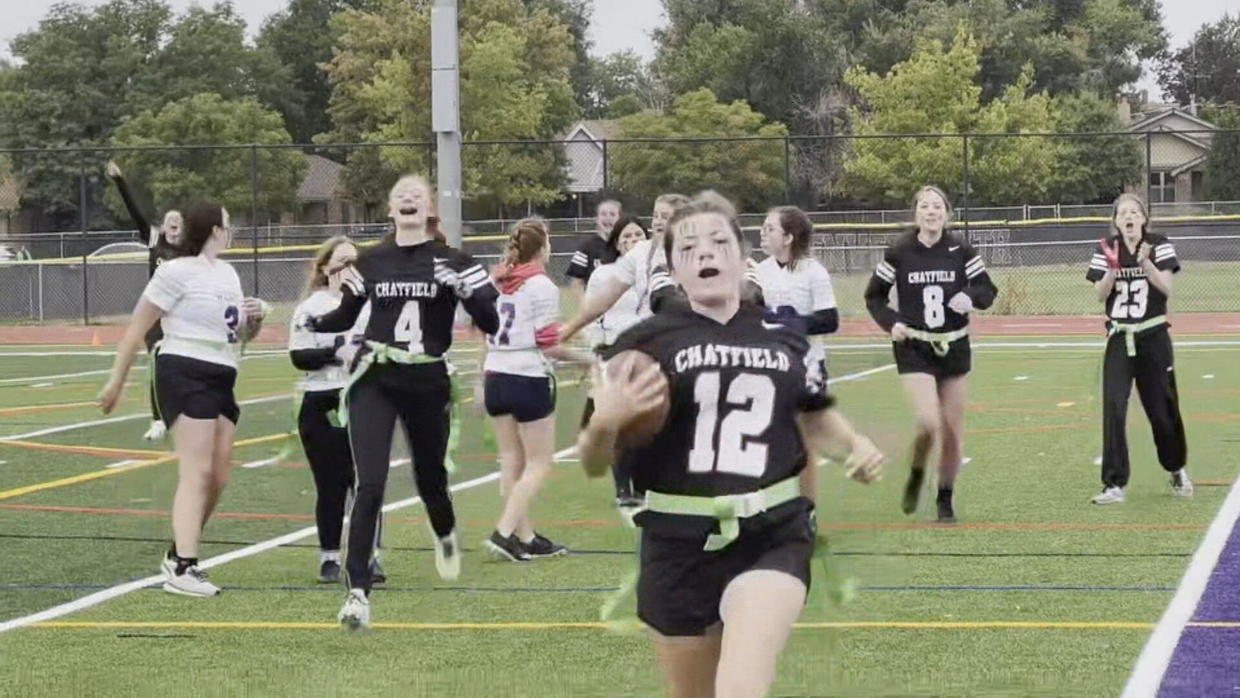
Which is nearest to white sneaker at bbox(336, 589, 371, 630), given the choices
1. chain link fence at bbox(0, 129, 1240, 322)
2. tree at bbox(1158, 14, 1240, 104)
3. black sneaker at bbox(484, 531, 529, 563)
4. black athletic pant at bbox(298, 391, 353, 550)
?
black athletic pant at bbox(298, 391, 353, 550)

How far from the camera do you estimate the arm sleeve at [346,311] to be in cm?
938

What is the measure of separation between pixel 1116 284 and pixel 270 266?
3150 cm

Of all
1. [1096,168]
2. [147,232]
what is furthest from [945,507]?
[1096,168]

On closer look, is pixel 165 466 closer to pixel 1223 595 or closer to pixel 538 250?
pixel 538 250

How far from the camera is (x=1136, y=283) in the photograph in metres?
13.2

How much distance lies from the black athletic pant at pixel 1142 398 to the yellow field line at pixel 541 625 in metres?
4.55

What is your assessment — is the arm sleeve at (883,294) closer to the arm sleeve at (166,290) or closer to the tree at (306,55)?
the arm sleeve at (166,290)

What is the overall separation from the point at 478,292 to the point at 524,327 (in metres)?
1.80

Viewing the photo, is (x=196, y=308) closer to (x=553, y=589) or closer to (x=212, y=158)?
(x=553, y=589)

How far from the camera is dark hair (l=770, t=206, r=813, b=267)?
11.4m

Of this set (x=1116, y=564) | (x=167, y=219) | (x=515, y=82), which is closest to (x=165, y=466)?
(x=167, y=219)

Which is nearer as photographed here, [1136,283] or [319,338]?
[319,338]

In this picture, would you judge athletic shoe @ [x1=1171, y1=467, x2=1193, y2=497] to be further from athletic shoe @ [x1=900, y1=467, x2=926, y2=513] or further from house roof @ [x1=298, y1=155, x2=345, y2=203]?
house roof @ [x1=298, y1=155, x2=345, y2=203]

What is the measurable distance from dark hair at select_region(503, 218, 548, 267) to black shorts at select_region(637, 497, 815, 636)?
5.67 metres
